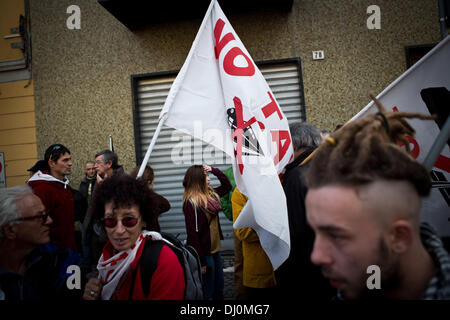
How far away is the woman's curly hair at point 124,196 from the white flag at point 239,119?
530mm

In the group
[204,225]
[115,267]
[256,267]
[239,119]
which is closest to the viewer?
[115,267]

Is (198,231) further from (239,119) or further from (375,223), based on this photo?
(375,223)

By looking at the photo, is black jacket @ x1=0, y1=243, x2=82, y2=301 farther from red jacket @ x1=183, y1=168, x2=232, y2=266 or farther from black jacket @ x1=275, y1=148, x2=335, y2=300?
red jacket @ x1=183, y1=168, x2=232, y2=266

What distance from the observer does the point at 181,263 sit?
5.89 ft

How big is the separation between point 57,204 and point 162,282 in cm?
245

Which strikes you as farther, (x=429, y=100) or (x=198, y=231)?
(x=198, y=231)

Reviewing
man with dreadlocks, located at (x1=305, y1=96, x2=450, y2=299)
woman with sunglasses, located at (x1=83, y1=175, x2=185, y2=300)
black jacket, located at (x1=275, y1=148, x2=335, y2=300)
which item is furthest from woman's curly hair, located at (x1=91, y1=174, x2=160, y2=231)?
man with dreadlocks, located at (x1=305, y1=96, x2=450, y2=299)

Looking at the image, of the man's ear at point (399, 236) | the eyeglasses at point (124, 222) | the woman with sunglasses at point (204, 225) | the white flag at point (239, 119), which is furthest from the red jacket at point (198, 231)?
the man's ear at point (399, 236)

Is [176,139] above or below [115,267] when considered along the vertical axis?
above

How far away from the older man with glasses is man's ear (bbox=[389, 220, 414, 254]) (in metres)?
1.74

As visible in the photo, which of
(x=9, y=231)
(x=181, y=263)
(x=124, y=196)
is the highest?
(x=124, y=196)

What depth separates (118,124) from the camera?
21.7 ft

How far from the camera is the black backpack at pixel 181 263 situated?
66.1 inches

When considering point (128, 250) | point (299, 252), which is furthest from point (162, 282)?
point (299, 252)
